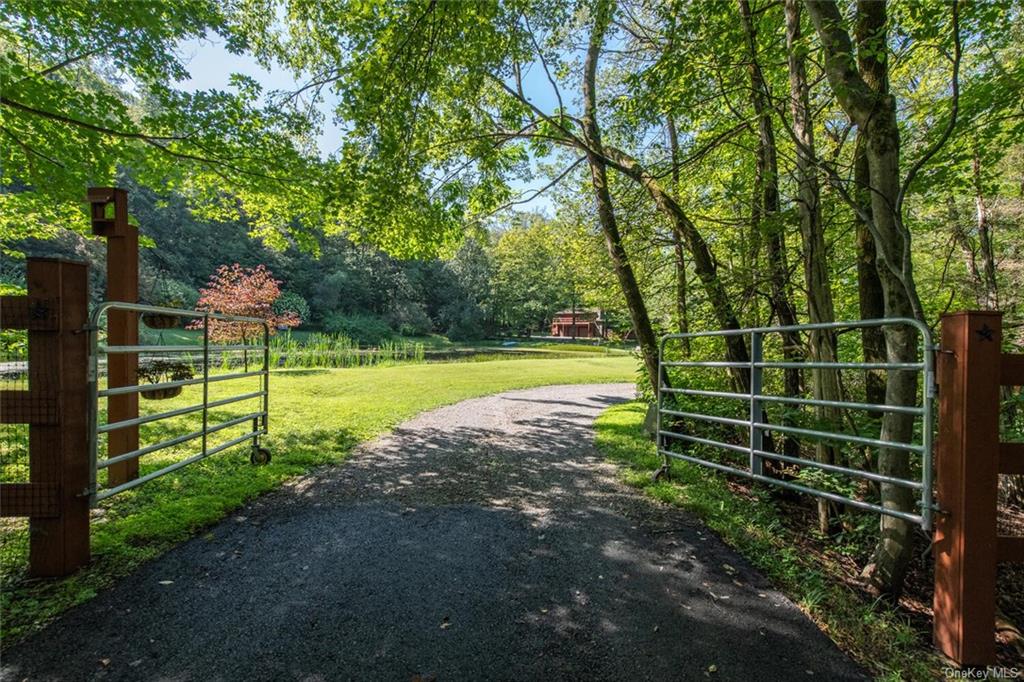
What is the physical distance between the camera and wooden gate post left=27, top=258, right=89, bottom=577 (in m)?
2.45

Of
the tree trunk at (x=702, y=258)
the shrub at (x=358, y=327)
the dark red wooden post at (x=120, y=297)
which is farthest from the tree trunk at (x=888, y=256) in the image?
the shrub at (x=358, y=327)

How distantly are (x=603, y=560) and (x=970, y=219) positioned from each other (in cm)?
944

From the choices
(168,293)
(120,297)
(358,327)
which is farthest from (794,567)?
(358,327)

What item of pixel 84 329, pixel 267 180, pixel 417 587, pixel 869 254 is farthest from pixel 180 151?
pixel 869 254

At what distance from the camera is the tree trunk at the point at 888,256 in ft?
8.86

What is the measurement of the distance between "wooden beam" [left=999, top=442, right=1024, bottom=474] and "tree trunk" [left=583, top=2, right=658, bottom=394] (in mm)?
4284

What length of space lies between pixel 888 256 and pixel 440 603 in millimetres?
3477

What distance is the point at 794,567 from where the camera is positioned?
2881 mm

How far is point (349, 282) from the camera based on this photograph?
123ft

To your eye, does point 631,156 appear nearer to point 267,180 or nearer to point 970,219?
point 267,180
